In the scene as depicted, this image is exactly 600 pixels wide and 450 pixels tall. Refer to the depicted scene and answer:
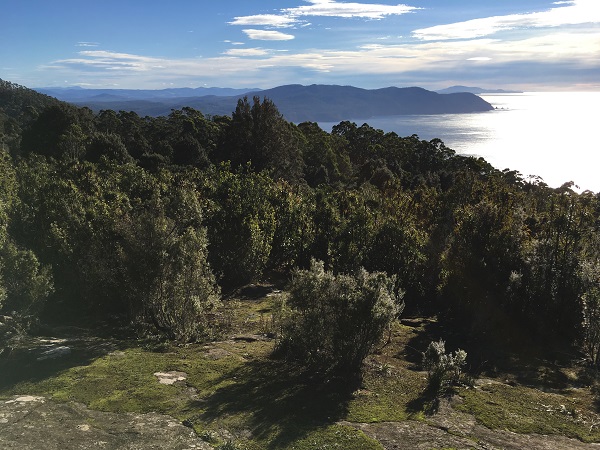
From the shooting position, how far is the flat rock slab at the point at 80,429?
8.57 m

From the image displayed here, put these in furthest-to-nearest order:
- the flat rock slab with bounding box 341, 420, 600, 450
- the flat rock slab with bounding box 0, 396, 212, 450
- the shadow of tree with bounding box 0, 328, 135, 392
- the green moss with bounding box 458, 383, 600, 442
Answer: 1. the shadow of tree with bounding box 0, 328, 135, 392
2. the green moss with bounding box 458, 383, 600, 442
3. the flat rock slab with bounding box 341, 420, 600, 450
4. the flat rock slab with bounding box 0, 396, 212, 450

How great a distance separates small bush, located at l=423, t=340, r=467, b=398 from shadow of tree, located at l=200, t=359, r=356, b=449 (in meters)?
2.35

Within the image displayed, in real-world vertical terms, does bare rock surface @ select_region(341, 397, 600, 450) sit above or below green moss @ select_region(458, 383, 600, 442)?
above

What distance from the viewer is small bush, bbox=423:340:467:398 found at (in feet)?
40.5

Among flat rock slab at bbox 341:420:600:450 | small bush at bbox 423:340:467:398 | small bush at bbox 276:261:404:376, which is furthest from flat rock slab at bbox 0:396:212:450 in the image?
small bush at bbox 423:340:467:398

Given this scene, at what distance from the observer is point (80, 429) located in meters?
9.14

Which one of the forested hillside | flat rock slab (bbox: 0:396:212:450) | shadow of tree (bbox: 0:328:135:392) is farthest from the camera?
the forested hillside

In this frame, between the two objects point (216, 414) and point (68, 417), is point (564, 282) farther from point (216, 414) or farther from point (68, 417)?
point (68, 417)

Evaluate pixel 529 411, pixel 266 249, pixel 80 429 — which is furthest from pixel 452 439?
pixel 266 249

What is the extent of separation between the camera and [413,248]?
23594 mm

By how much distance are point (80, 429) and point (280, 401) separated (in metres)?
4.64

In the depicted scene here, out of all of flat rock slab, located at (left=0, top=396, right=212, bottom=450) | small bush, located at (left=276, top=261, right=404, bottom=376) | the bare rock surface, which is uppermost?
small bush, located at (left=276, top=261, right=404, bottom=376)

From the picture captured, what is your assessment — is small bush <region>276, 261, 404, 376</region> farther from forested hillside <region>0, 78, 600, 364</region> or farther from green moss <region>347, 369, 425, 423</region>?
green moss <region>347, 369, 425, 423</region>

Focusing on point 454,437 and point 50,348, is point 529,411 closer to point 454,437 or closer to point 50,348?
point 454,437
